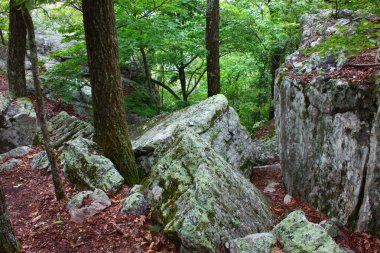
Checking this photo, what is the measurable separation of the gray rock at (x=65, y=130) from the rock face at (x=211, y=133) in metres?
1.43

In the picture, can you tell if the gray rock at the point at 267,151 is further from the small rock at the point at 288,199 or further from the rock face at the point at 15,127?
the rock face at the point at 15,127

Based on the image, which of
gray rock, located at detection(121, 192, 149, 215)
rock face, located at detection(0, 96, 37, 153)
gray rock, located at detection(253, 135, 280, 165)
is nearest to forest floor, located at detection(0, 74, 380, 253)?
gray rock, located at detection(121, 192, 149, 215)

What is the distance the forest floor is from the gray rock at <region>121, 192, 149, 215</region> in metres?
0.10

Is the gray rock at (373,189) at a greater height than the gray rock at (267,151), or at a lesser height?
greater

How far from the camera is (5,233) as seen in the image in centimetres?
413

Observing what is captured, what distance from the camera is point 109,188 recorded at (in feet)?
19.5

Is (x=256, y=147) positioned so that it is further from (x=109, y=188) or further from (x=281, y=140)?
(x=109, y=188)

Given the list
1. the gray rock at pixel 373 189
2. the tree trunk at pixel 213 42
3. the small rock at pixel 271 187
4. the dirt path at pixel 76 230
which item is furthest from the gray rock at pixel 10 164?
the gray rock at pixel 373 189

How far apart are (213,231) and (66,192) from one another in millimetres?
3203

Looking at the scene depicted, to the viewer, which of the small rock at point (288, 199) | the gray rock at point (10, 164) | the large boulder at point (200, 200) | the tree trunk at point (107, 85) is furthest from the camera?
the gray rock at point (10, 164)

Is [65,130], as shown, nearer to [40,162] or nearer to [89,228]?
[40,162]

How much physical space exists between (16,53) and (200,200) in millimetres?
9614

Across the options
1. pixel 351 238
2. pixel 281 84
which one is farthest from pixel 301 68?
pixel 351 238

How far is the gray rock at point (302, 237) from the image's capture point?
384cm
